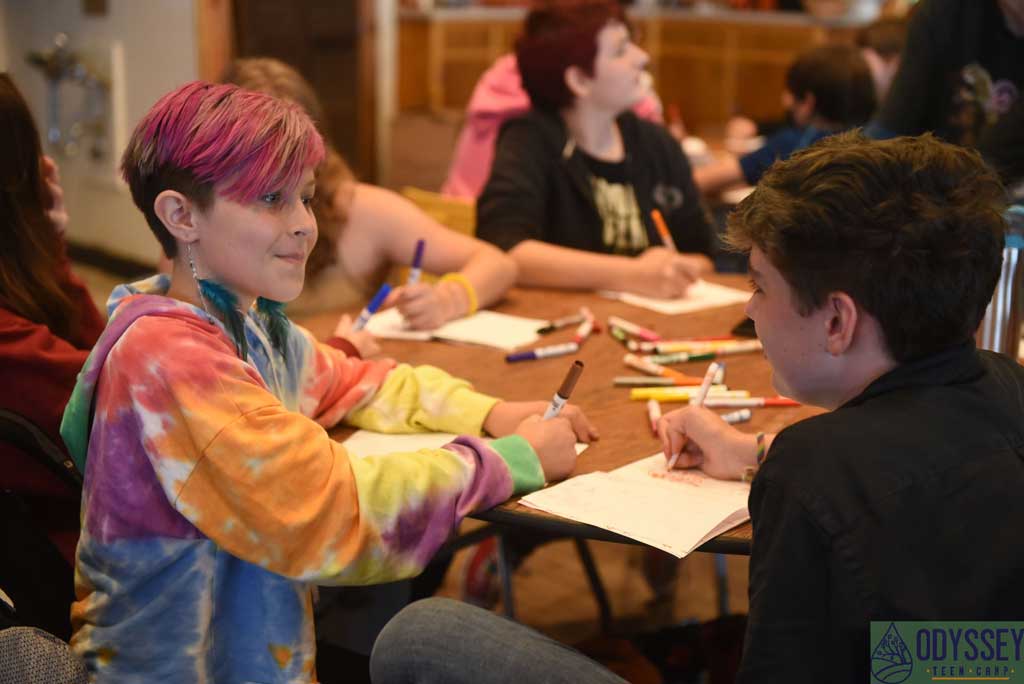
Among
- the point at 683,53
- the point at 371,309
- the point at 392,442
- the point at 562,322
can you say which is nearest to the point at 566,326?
the point at 562,322

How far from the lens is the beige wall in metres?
3.99

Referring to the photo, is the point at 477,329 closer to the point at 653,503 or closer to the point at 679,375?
the point at 679,375

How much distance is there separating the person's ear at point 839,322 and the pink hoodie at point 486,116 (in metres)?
1.68

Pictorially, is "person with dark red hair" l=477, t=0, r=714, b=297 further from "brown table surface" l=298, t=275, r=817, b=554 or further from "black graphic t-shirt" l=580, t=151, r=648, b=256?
"brown table surface" l=298, t=275, r=817, b=554

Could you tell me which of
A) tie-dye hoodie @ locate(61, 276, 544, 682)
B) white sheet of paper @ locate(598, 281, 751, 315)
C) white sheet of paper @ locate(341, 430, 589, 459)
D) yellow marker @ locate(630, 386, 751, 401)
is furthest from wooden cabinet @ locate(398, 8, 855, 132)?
tie-dye hoodie @ locate(61, 276, 544, 682)

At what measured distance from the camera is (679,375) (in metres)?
1.69

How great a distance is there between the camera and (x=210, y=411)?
1095 mm

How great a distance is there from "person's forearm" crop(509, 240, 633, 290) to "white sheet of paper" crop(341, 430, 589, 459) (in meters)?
0.79

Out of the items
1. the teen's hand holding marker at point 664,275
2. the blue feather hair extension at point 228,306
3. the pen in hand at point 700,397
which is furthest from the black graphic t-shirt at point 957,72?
the blue feather hair extension at point 228,306

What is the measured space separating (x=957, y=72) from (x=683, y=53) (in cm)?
451

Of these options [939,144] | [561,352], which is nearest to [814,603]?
[939,144]

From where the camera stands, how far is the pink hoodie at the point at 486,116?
284 cm

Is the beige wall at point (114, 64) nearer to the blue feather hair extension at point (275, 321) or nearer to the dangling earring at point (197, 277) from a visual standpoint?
the blue feather hair extension at point (275, 321)

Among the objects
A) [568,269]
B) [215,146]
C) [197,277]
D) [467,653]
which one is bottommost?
[467,653]
